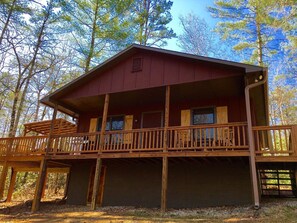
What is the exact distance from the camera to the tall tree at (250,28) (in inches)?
731

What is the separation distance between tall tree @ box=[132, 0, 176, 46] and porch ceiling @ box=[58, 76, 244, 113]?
34.1ft

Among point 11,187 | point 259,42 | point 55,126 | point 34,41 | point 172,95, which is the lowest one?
point 11,187

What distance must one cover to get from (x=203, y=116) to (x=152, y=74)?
2.79 metres

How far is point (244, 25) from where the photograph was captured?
760 inches

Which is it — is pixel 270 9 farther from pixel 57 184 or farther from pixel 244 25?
pixel 57 184

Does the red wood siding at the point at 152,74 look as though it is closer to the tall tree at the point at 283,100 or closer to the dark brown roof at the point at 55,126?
the dark brown roof at the point at 55,126

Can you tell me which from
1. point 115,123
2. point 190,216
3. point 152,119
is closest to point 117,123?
point 115,123

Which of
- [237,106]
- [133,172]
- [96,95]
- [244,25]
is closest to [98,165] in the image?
[133,172]

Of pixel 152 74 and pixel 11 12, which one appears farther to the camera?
pixel 11 12

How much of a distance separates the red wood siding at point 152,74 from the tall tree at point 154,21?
10955mm

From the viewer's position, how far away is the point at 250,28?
1955 cm

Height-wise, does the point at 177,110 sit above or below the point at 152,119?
above

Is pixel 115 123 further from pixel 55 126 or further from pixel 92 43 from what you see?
pixel 92 43

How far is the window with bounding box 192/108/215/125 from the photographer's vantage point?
10914 mm
